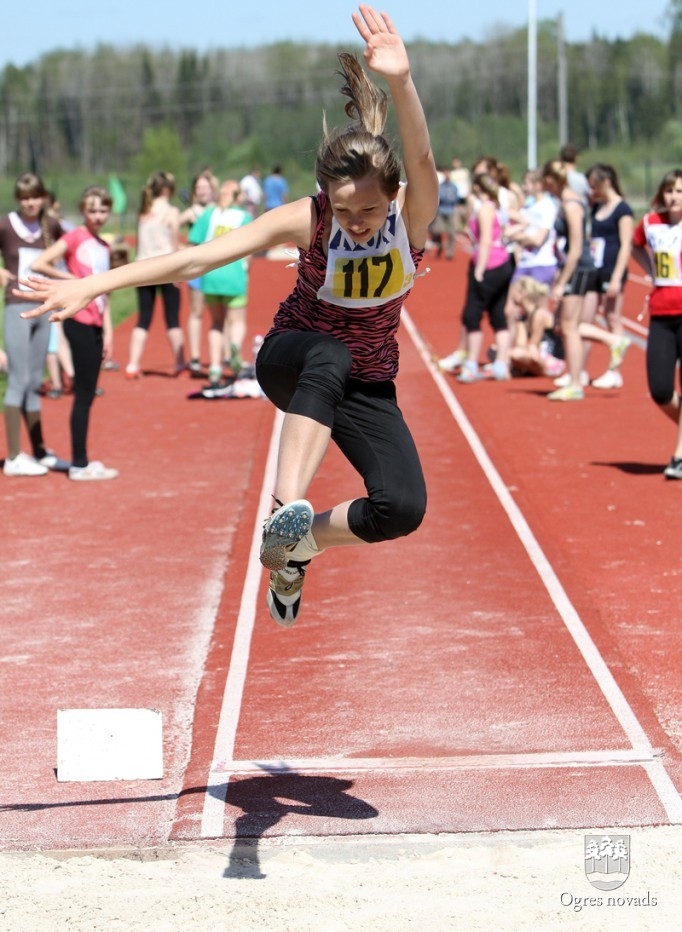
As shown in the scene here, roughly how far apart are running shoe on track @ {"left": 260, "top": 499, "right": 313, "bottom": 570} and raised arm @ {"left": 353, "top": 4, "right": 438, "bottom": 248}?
958mm

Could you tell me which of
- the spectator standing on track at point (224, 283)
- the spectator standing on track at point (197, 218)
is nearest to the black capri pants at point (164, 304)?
the spectator standing on track at point (197, 218)

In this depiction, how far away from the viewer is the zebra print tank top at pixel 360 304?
4543 mm

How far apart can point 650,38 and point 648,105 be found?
20.8m

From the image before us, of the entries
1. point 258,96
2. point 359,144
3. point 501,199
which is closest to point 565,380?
point 501,199

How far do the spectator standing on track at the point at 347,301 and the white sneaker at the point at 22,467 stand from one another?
6299mm

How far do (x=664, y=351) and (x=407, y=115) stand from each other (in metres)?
5.68

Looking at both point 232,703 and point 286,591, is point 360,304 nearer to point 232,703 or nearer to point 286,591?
point 286,591

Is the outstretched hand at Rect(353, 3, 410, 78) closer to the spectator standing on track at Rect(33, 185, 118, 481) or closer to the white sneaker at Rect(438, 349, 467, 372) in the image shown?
the spectator standing on track at Rect(33, 185, 118, 481)

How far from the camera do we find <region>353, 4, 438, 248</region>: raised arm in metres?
4.18

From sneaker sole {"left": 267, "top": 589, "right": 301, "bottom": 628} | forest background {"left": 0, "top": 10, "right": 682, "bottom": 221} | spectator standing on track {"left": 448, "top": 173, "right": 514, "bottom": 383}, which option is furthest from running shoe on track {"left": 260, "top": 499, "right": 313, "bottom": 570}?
forest background {"left": 0, "top": 10, "right": 682, "bottom": 221}

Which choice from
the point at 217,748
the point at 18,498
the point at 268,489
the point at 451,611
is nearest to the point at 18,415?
the point at 18,498

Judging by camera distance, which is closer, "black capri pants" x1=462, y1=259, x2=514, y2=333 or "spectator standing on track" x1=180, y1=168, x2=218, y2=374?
"black capri pants" x1=462, y1=259, x2=514, y2=333

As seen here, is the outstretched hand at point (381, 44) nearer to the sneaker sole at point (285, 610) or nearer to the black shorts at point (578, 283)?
the sneaker sole at point (285, 610)

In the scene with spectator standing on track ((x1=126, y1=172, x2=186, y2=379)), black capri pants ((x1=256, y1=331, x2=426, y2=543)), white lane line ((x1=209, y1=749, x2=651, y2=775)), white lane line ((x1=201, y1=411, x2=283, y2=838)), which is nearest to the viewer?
black capri pants ((x1=256, y1=331, x2=426, y2=543))
